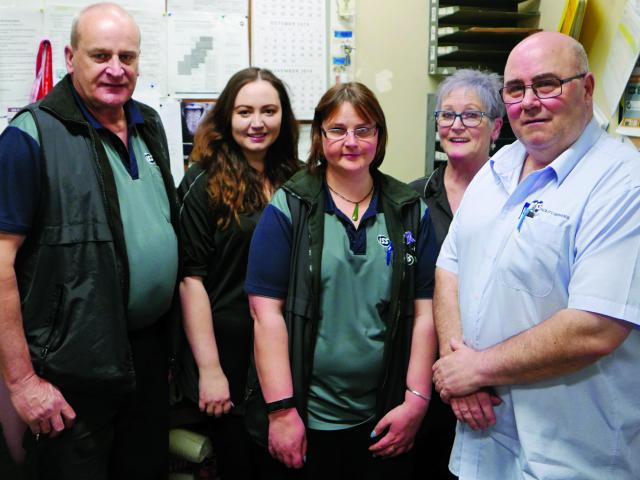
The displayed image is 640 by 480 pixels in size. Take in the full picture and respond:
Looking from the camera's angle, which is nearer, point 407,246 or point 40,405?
point 40,405

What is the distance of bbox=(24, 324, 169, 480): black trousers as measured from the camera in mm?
1490

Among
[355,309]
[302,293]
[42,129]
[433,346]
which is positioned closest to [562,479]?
[433,346]

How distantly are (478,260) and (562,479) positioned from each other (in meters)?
0.51

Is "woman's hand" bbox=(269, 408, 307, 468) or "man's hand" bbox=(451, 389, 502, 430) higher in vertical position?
"man's hand" bbox=(451, 389, 502, 430)

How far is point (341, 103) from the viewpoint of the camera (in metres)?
1.55

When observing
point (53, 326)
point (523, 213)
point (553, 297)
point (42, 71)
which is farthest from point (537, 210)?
point (42, 71)

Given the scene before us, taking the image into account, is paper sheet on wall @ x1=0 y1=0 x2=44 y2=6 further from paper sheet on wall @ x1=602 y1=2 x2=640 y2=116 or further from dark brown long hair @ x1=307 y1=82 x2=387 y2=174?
paper sheet on wall @ x1=602 y1=2 x2=640 y2=116

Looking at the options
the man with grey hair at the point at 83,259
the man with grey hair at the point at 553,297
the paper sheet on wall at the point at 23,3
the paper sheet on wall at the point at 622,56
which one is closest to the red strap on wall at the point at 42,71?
the paper sheet on wall at the point at 23,3

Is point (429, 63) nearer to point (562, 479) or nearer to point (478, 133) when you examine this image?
point (478, 133)

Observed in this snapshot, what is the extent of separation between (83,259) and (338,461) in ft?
2.83

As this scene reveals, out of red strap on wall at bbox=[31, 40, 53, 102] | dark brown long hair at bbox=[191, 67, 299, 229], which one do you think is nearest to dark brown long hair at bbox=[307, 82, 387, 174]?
dark brown long hair at bbox=[191, 67, 299, 229]

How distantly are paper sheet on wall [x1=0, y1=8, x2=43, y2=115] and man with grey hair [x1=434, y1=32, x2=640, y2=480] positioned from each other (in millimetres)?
1822

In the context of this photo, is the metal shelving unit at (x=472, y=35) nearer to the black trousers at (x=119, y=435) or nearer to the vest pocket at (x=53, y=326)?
the black trousers at (x=119, y=435)

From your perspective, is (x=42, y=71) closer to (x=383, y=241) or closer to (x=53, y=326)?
(x=53, y=326)
